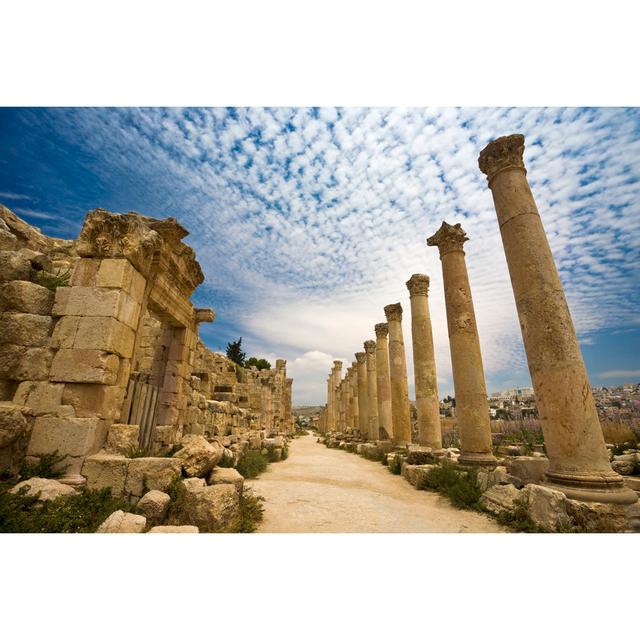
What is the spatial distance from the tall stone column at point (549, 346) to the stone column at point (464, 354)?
302cm

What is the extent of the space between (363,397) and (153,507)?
2122cm

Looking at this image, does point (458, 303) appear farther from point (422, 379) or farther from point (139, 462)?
point (139, 462)

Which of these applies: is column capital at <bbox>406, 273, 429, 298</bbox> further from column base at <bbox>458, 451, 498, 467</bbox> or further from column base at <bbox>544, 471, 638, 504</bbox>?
column base at <bbox>544, 471, 638, 504</bbox>

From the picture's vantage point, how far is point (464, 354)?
31.9 feet

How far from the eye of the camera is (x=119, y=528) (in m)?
3.84

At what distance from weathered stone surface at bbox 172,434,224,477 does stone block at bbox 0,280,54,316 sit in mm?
3384

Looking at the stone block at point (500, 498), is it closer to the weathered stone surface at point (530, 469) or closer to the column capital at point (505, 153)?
the weathered stone surface at point (530, 469)

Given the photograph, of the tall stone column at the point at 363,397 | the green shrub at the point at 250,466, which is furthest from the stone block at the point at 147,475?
the tall stone column at the point at 363,397

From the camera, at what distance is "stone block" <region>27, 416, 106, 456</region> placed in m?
5.20

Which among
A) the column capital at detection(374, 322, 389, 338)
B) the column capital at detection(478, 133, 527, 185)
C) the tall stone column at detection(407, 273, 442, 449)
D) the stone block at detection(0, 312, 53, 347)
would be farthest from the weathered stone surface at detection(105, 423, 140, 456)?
the column capital at detection(374, 322, 389, 338)

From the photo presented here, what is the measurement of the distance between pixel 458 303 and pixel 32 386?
1012cm

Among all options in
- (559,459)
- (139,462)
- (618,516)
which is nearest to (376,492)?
(559,459)

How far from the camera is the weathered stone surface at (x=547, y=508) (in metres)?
4.72

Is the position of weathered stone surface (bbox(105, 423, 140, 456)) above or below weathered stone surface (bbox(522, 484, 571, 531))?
above
